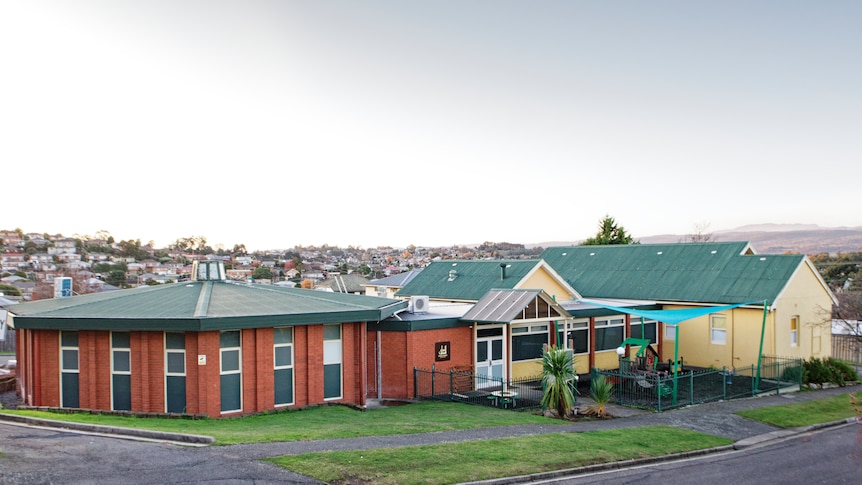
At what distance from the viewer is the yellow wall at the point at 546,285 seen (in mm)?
32906

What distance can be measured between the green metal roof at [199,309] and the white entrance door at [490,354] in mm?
3731

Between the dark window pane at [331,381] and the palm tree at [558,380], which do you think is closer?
the palm tree at [558,380]

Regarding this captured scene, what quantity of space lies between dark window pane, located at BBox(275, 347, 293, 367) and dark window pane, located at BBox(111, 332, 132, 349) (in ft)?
14.0

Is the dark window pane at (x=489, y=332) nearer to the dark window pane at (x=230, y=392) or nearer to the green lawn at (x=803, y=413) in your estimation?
the green lawn at (x=803, y=413)

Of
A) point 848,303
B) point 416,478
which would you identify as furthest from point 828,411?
point 848,303

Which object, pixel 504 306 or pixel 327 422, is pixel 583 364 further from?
pixel 327 422

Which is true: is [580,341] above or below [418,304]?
below

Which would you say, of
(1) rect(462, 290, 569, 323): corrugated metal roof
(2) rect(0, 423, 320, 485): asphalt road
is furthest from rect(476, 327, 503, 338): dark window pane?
(2) rect(0, 423, 320, 485): asphalt road

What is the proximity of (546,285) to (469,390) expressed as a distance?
10157 millimetres

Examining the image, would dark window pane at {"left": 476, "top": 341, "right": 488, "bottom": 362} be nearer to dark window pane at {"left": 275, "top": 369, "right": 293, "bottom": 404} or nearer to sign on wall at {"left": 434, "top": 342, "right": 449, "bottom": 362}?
sign on wall at {"left": 434, "top": 342, "right": 449, "bottom": 362}

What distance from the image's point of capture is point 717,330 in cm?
3141

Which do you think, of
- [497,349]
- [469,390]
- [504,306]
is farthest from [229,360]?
[497,349]

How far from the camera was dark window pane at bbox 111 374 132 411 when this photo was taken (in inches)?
763

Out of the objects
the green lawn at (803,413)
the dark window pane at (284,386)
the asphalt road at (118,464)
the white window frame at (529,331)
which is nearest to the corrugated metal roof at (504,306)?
the white window frame at (529,331)
